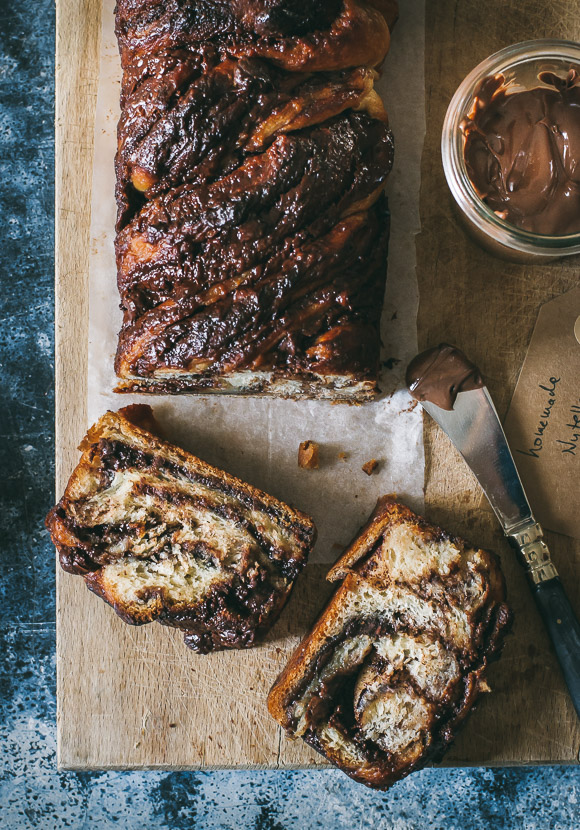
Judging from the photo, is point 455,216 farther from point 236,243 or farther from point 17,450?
point 17,450

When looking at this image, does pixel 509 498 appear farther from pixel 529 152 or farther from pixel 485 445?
pixel 529 152

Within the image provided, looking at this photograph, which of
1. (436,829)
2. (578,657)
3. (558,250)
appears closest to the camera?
(558,250)

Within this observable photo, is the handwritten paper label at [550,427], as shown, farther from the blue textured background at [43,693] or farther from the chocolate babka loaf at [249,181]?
the blue textured background at [43,693]

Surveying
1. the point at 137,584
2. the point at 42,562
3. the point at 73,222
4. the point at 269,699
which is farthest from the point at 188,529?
the point at 73,222

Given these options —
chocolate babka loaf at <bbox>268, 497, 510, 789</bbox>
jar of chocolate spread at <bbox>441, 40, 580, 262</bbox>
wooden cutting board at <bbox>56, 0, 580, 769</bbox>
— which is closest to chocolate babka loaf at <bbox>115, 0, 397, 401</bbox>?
jar of chocolate spread at <bbox>441, 40, 580, 262</bbox>

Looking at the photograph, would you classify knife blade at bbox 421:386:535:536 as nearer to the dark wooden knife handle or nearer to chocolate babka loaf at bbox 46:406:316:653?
the dark wooden knife handle

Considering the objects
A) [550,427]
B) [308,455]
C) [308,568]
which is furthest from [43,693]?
[550,427]

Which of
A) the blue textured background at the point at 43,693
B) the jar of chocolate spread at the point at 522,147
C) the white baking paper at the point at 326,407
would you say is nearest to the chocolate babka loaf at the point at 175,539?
the white baking paper at the point at 326,407
